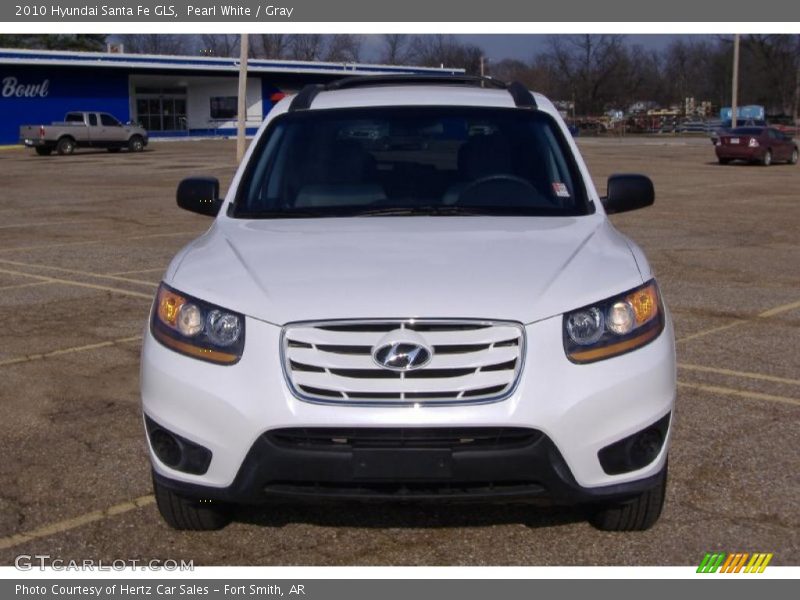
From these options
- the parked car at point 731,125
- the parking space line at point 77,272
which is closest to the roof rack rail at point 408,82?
the parking space line at point 77,272

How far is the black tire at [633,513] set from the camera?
4168mm

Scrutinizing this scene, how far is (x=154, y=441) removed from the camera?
4016 mm

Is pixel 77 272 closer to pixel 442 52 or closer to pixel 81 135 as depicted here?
pixel 81 135

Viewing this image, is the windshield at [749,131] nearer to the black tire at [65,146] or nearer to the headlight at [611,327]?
the black tire at [65,146]

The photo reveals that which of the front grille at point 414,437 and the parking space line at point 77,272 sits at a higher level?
the front grille at point 414,437

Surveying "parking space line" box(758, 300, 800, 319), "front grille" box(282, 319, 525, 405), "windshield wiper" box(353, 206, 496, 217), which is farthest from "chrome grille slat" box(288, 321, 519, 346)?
"parking space line" box(758, 300, 800, 319)

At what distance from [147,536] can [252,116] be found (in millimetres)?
65778

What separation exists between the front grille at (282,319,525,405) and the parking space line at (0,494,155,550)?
4.53ft

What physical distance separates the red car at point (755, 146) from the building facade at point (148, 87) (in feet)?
94.4

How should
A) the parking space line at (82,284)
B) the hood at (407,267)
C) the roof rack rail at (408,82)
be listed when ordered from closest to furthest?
1. the hood at (407,267)
2. the roof rack rail at (408,82)
3. the parking space line at (82,284)

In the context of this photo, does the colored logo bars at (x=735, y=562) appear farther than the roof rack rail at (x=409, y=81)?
No

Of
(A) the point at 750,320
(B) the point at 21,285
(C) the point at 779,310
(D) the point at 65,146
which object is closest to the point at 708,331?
(A) the point at 750,320

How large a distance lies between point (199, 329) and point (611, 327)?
144cm

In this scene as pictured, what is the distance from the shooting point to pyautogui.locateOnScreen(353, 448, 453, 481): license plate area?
3.61m
